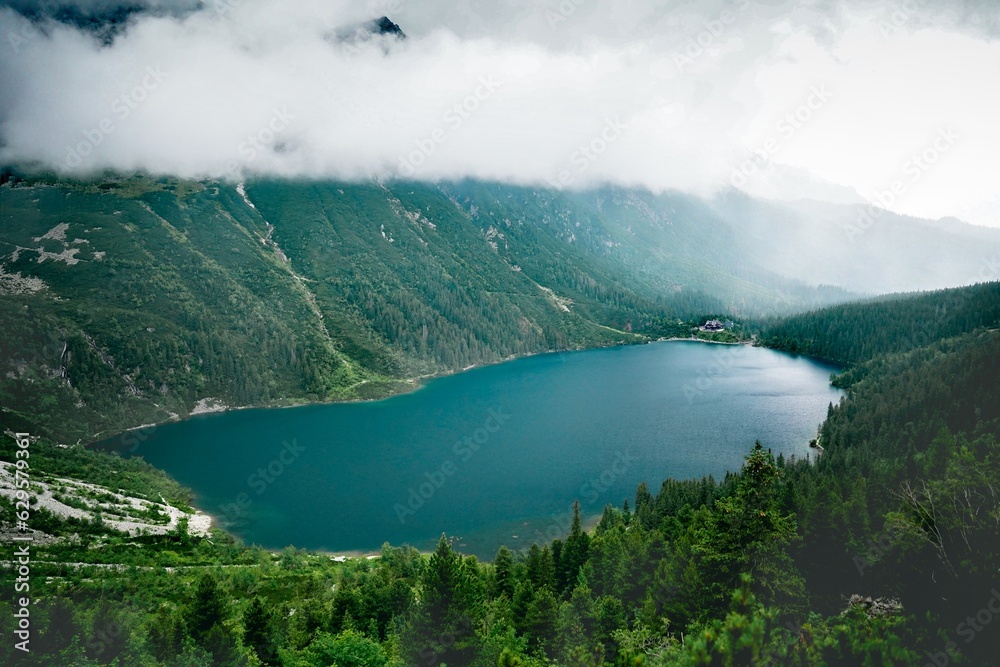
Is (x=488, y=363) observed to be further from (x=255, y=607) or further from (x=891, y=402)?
(x=255, y=607)

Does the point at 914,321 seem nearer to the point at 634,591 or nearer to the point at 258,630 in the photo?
the point at 634,591

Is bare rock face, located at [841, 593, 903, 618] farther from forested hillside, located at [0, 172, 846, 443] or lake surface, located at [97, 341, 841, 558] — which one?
forested hillside, located at [0, 172, 846, 443]

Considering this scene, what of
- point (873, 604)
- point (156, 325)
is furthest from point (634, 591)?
point (156, 325)

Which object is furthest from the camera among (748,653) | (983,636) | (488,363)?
(488,363)

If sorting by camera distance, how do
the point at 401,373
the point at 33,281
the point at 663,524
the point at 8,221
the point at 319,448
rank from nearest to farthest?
the point at 663,524
the point at 319,448
the point at 33,281
the point at 8,221
the point at 401,373

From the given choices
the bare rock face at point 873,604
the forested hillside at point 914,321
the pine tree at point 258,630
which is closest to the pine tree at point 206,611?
the pine tree at point 258,630

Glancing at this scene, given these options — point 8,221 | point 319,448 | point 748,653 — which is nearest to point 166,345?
point 319,448

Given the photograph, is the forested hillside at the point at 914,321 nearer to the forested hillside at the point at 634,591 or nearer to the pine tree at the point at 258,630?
the forested hillside at the point at 634,591
